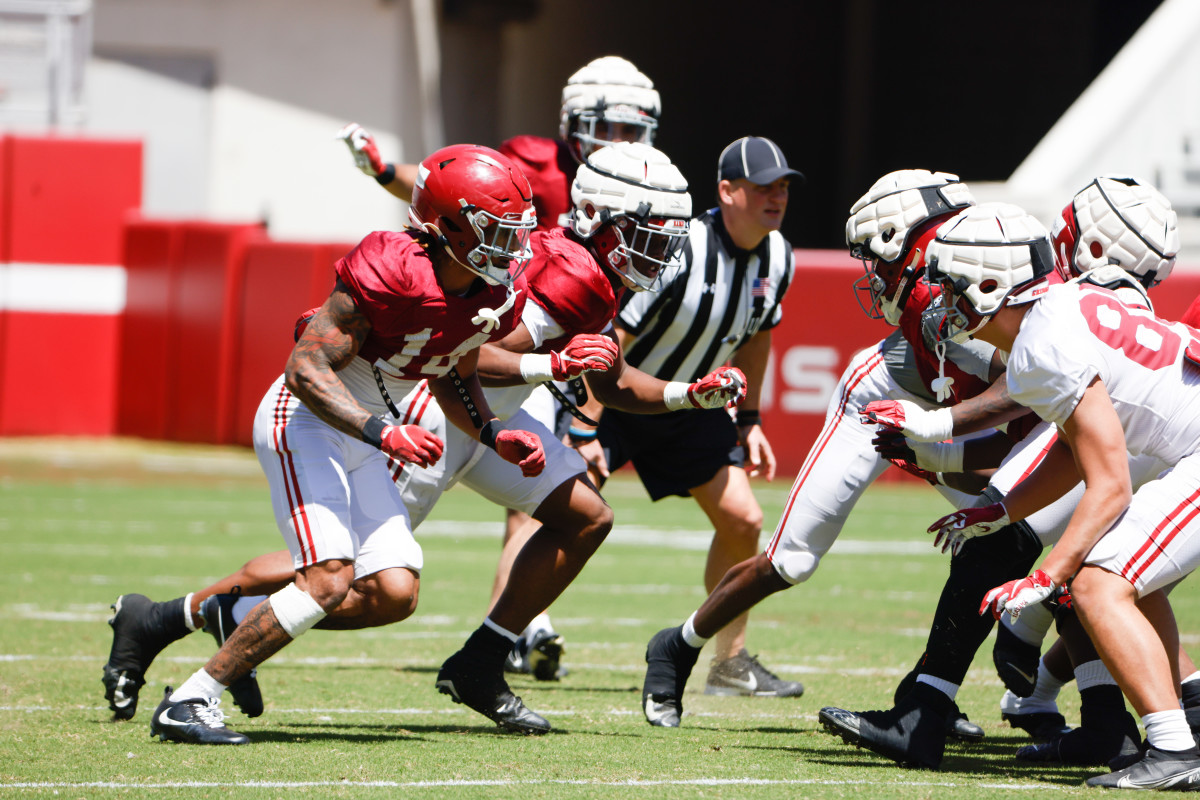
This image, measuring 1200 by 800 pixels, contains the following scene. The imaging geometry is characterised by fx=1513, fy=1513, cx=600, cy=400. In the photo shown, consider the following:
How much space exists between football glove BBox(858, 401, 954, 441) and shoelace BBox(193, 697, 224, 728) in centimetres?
191

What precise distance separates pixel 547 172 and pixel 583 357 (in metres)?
2.04

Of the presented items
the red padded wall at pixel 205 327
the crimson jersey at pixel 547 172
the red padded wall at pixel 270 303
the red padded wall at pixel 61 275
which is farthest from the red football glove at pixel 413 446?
the red padded wall at pixel 61 275

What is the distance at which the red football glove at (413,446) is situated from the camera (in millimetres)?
3729

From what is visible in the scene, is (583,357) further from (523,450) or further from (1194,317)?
(1194,317)

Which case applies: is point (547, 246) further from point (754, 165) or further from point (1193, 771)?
point (1193, 771)

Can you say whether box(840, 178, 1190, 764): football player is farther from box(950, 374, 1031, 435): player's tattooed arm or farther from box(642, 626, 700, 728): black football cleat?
box(642, 626, 700, 728): black football cleat

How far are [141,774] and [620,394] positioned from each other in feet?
5.88

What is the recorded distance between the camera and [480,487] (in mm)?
4730

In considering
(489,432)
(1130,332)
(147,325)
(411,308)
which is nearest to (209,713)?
(489,432)

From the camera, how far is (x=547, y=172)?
6133 mm

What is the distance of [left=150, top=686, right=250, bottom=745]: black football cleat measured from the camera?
4012 mm

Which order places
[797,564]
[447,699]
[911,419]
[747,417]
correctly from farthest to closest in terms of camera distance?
[747,417] → [447,699] → [797,564] → [911,419]

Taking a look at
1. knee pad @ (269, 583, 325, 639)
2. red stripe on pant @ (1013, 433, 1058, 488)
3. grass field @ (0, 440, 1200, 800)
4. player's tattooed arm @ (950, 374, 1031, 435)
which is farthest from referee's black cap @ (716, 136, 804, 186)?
knee pad @ (269, 583, 325, 639)

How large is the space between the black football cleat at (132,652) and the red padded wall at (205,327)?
9247 mm
